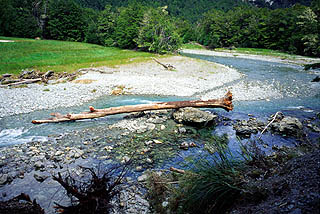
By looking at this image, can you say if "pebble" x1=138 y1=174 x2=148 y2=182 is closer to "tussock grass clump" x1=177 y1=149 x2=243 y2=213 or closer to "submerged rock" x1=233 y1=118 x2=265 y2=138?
"tussock grass clump" x1=177 y1=149 x2=243 y2=213

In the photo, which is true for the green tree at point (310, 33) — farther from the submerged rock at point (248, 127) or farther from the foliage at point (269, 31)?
the submerged rock at point (248, 127)

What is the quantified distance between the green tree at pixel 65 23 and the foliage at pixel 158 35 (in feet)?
88.0

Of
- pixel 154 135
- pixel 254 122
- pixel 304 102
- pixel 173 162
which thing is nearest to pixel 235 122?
pixel 254 122

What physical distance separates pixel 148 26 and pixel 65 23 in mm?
31114

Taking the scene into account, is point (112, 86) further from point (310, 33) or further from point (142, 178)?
point (310, 33)

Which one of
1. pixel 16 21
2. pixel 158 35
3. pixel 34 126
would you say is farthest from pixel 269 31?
pixel 16 21

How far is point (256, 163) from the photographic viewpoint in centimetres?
426

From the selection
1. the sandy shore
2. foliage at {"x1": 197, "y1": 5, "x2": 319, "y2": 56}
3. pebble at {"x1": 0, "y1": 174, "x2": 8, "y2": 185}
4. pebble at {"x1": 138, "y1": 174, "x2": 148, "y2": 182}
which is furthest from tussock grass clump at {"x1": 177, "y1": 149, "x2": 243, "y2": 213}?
foliage at {"x1": 197, "y1": 5, "x2": 319, "y2": 56}

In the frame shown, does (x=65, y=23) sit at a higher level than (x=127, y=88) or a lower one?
higher

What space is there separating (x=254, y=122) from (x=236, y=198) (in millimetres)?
7439

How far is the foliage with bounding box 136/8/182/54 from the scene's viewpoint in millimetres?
38438

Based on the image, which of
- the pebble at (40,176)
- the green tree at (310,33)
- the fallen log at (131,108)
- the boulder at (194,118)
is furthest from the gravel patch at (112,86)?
the green tree at (310,33)

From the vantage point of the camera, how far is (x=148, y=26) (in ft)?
128

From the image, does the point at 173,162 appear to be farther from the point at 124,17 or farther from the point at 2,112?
the point at 124,17
